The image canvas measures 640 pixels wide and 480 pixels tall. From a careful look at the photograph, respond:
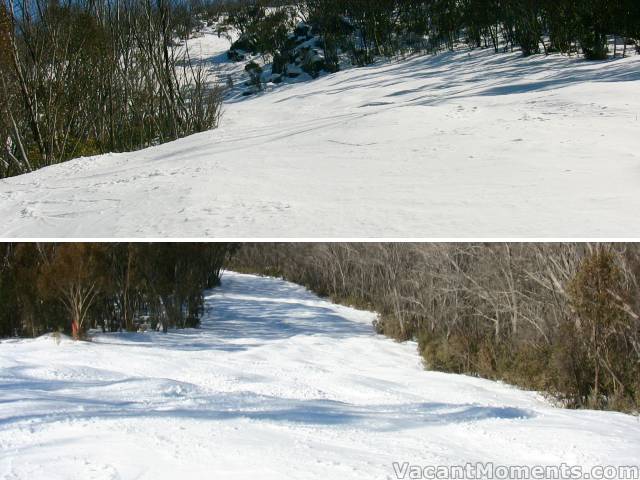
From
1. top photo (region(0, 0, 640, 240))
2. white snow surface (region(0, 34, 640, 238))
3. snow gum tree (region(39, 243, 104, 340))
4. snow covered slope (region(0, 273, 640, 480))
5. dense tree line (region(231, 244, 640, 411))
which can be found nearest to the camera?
snow covered slope (region(0, 273, 640, 480))

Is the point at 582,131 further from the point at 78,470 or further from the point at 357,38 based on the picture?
the point at 357,38

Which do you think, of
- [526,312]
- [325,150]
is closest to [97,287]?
[325,150]

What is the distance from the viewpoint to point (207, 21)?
175 ft

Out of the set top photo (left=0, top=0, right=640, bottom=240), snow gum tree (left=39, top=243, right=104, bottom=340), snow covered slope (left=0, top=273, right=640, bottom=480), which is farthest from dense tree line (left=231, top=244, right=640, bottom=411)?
snow gum tree (left=39, top=243, right=104, bottom=340)

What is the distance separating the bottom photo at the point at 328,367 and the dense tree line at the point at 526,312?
0.03 m

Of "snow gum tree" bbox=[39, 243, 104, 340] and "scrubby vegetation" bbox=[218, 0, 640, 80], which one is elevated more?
"scrubby vegetation" bbox=[218, 0, 640, 80]

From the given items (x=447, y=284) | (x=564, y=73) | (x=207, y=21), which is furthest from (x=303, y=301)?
(x=207, y=21)

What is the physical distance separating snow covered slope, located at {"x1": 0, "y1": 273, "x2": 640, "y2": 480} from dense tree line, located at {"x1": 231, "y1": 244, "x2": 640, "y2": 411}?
67cm

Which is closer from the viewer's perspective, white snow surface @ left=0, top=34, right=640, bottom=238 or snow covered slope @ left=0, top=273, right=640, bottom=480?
snow covered slope @ left=0, top=273, right=640, bottom=480

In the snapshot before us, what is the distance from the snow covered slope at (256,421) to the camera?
149 inches

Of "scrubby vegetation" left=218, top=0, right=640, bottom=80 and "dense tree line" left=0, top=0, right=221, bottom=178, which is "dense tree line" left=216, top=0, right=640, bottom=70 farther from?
"dense tree line" left=0, top=0, right=221, bottom=178

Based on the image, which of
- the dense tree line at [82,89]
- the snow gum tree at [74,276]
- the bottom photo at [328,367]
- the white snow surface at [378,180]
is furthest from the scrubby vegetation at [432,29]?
the snow gum tree at [74,276]

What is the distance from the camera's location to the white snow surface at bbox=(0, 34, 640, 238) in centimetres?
502

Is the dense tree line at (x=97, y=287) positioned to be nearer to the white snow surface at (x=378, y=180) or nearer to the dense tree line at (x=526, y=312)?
the white snow surface at (x=378, y=180)
